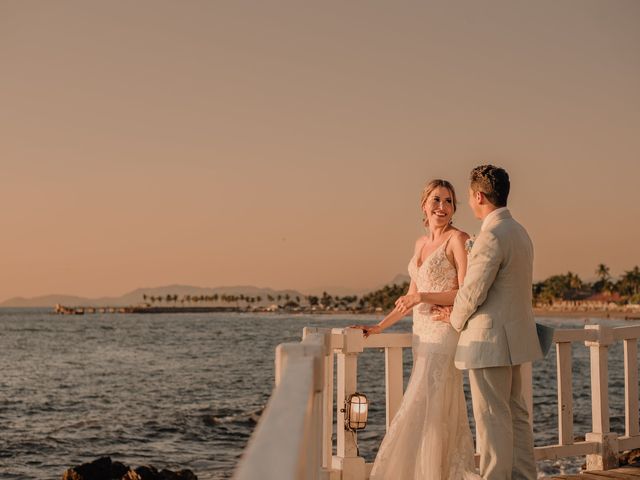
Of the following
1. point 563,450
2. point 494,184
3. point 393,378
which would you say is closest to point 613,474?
point 563,450

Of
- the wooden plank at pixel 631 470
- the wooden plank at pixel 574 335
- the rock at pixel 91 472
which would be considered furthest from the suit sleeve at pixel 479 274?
the rock at pixel 91 472

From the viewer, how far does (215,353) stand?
234 ft

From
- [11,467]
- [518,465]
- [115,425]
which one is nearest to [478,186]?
[518,465]

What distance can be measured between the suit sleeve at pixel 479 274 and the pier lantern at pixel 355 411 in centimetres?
115

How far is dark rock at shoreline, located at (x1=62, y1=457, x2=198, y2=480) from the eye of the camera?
640 inches

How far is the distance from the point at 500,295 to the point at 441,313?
1.98 ft

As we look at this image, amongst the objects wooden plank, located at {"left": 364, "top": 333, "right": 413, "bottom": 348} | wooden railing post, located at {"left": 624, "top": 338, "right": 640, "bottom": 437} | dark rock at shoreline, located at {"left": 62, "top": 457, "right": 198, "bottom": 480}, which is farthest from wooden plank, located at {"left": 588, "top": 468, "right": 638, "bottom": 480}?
dark rock at shoreline, located at {"left": 62, "top": 457, "right": 198, "bottom": 480}

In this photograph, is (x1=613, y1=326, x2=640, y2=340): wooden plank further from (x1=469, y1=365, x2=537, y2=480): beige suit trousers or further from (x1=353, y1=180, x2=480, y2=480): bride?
(x1=469, y1=365, x2=537, y2=480): beige suit trousers

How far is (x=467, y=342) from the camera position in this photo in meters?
5.05

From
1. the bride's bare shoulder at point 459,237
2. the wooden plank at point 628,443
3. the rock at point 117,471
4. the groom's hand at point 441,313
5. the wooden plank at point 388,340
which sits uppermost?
the bride's bare shoulder at point 459,237

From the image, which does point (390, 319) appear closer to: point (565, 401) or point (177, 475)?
point (565, 401)

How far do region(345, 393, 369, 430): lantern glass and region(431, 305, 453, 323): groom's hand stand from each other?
805mm

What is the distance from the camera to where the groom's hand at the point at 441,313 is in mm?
5410

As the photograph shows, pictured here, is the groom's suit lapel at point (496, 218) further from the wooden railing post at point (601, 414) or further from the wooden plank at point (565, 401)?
the wooden railing post at point (601, 414)
